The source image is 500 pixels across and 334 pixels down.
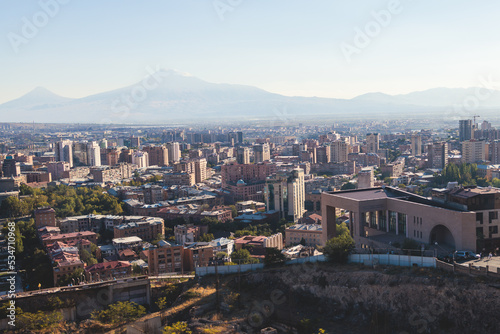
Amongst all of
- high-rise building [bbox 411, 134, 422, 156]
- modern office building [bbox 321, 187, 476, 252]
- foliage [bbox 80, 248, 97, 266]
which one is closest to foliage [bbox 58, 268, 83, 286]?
foliage [bbox 80, 248, 97, 266]

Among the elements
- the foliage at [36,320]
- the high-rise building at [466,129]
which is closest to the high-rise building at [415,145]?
the high-rise building at [466,129]

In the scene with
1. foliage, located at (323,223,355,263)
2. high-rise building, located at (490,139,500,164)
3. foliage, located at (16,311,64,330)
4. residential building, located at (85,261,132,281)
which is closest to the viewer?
foliage, located at (16,311,64,330)

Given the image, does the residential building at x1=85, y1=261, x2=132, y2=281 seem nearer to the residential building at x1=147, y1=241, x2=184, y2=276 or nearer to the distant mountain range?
the residential building at x1=147, y1=241, x2=184, y2=276

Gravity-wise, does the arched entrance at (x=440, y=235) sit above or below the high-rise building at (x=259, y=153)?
above

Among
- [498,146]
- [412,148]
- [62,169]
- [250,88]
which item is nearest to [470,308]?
[498,146]

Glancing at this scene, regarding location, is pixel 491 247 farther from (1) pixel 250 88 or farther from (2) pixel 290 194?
(1) pixel 250 88

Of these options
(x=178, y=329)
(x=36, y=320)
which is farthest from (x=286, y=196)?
(x=178, y=329)

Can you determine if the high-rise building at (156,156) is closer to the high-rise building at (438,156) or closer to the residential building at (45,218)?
the high-rise building at (438,156)
